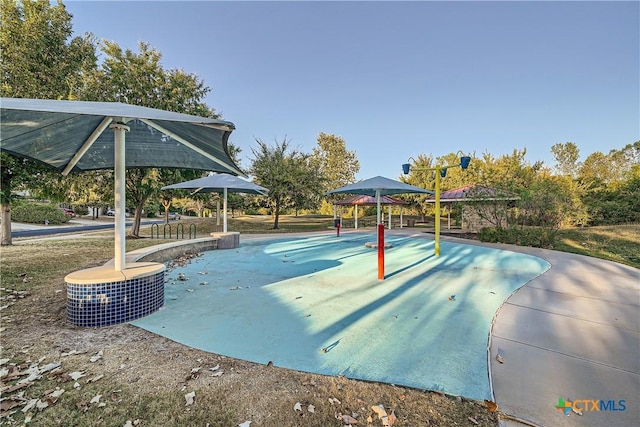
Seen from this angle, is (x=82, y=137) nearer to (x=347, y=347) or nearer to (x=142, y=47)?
(x=347, y=347)

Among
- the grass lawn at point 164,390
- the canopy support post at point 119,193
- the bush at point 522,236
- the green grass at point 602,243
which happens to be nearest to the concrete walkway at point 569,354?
the grass lawn at point 164,390

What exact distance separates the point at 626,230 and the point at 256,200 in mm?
20973

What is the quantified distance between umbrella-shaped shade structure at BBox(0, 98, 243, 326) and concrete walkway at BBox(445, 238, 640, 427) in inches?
142

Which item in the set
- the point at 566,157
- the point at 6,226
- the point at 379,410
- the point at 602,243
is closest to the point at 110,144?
the point at 379,410

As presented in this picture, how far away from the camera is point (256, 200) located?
66.1 feet

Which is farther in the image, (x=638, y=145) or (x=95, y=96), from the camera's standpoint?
(x=638, y=145)

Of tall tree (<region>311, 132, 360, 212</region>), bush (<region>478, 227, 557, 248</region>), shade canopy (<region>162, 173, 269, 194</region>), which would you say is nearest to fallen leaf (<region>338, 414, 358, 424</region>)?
shade canopy (<region>162, 173, 269, 194</region>)

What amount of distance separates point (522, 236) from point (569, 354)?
10855 mm

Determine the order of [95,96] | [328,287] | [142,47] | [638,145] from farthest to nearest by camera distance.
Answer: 1. [638,145]
2. [142,47]
3. [95,96]
4. [328,287]

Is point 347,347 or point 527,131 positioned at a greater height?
point 527,131

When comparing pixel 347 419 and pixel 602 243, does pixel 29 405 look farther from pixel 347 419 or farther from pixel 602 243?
pixel 602 243

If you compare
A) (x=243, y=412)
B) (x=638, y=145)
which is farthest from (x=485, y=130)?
(x=638, y=145)

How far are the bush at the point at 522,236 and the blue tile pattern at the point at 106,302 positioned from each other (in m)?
13.5

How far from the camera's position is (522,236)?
11945mm
